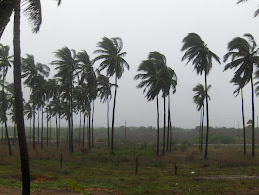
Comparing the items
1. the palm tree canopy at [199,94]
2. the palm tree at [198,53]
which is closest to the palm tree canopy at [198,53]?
the palm tree at [198,53]

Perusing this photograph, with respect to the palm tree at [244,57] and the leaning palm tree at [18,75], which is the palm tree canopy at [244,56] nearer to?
the palm tree at [244,57]

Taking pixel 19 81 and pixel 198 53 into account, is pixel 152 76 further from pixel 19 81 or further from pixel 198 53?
pixel 19 81

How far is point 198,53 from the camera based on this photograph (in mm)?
25719

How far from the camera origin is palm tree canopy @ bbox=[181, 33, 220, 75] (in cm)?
2545

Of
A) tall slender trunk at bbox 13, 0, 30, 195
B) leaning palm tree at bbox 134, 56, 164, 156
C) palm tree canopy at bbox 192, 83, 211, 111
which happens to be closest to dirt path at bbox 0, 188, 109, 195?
tall slender trunk at bbox 13, 0, 30, 195

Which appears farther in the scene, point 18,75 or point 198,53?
point 198,53

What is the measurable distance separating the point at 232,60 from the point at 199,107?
15.8 metres

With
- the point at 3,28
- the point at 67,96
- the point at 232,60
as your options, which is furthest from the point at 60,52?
the point at 3,28

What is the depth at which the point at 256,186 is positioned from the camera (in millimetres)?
11867

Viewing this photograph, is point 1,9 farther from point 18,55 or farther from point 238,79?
point 238,79

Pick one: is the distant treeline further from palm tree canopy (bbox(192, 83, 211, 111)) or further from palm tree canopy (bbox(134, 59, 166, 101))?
palm tree canopy (bbox(134, 59, 166, 101))

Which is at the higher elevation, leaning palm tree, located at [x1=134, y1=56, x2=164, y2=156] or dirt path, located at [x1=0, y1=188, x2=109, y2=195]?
leaning palm tree, located at [x1=134, y1=56, x2=164, y2=156]

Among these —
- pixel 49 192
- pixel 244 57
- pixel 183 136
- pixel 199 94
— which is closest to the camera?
pixel 49 192

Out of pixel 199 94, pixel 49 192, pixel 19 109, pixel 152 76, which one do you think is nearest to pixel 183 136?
pixel 199 94
